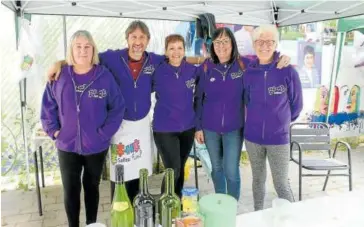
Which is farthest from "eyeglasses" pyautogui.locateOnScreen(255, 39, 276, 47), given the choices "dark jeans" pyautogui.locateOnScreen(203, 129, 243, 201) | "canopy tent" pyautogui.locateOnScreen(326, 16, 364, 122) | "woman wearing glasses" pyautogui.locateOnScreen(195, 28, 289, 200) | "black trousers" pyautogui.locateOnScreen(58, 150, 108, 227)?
"canopy tent" pyautogui.locateOnScreen(326, 16, 364, 122)

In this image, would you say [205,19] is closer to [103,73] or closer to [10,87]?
[103,73]

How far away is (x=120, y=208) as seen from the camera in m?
0.98

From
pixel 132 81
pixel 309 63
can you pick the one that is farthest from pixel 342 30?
pixel 132 81

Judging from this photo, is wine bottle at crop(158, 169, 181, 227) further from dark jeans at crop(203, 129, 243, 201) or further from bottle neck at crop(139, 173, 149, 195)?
dark jeans at crop(203, 129, 243, 201)

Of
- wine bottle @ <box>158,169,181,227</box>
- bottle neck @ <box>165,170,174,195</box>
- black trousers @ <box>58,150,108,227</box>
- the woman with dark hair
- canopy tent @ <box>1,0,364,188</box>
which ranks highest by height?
canopy tent @ <box>1,0,364,188</box>

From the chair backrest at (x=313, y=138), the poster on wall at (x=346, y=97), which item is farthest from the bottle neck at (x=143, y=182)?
the poster on wall at (x=346, y=97)

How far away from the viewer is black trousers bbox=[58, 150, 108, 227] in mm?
1890

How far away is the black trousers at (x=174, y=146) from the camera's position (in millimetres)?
2141

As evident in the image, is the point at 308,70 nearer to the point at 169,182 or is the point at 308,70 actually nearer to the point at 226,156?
the point at 226,156

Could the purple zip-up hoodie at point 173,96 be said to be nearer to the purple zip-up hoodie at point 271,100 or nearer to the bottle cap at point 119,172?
the purple zip-up hoodie at point 271,100

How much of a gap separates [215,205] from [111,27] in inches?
128

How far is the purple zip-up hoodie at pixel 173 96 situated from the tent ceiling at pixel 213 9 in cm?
102

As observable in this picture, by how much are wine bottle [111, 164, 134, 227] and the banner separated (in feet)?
3.61

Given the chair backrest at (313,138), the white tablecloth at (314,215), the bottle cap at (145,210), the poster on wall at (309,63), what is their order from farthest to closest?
the poster on wall at (309,63), the chair backrest at (313,138), the white tablecloth at (314,215), the bottle cap at (145,210)
